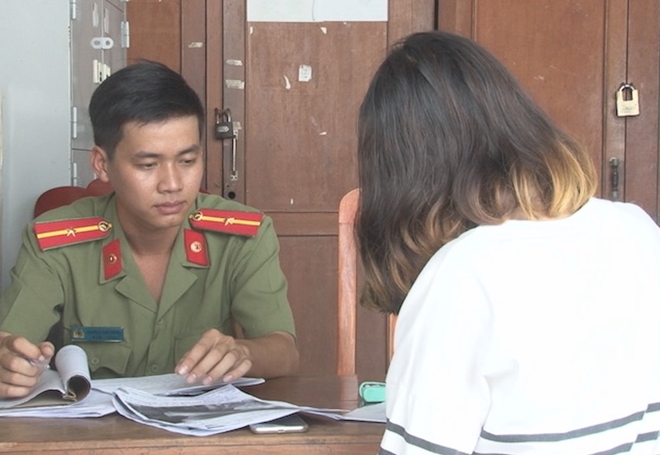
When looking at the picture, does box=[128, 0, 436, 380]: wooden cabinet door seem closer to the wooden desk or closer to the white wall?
the white wall

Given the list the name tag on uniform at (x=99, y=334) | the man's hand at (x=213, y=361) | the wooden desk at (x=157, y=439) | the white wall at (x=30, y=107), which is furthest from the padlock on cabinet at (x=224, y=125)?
the wooden desk at (x=157, y=439)

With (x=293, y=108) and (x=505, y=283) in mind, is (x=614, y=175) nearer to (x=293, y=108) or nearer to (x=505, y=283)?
(x=293, y=108)

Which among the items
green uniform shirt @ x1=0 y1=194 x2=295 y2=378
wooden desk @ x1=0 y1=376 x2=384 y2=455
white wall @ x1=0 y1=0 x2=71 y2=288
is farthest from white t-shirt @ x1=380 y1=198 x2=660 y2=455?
white wall @ x1=0 y1=0 x2=71 y2=288

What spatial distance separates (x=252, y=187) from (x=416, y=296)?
2.79 meters

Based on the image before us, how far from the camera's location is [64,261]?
1.99m

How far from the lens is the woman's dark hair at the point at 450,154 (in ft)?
3.51

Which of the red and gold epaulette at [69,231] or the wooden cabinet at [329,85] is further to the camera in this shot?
the wooden cabinet at [329,85]

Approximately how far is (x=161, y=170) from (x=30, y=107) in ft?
3.28

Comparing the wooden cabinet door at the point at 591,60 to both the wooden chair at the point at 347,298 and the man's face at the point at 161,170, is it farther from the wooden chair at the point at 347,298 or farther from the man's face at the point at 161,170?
the man's face at the point at 161,170

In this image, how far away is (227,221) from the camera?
209 centimetres

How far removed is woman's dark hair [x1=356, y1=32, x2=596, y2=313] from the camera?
1.07m

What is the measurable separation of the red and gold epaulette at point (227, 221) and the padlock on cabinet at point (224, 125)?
5.35ft

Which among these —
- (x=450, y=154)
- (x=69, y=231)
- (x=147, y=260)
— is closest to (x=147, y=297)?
(x=147, y=260)

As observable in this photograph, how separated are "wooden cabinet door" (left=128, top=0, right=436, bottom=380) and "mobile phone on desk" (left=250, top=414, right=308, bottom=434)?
2.44 m
